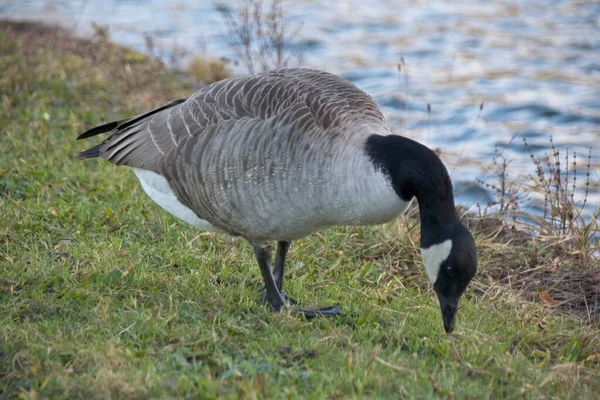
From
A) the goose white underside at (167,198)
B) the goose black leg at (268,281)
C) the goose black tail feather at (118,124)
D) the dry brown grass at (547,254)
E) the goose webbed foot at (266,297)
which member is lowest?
the dry brown grass at (547,254)

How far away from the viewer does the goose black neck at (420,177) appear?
4.54m

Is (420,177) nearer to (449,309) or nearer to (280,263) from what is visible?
(449,309)

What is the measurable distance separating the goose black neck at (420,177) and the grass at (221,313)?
815 millimetres

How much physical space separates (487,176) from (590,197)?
1135 millimetres

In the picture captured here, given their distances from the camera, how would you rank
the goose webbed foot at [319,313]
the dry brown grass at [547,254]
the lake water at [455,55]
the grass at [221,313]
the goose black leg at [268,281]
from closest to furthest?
the grass at [221,313]
the goose webbed foot at [319,313]
the goose black leg at [268,281]
the dry brown grass at [547,254]
the lake water at [455,55]

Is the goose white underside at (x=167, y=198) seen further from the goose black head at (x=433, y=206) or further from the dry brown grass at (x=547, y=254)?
the dry brown grass at (x=547, y=254)

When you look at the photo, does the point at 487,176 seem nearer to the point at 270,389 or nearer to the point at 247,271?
the point at 247,271

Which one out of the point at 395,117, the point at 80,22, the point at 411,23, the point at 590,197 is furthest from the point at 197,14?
the point at 590,197

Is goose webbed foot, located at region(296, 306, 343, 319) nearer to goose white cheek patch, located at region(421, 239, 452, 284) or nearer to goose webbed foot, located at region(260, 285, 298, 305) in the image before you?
goose webbed foot, located at region(260, 285, 298, 305)

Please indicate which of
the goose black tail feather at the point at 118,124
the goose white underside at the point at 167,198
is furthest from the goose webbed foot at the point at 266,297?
the goose black tail feather at the point at 118,124

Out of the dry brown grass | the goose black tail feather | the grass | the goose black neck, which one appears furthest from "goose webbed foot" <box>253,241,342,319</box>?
the dry brown grass

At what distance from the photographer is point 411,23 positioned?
14484 mm

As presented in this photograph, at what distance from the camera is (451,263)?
453 centimetres

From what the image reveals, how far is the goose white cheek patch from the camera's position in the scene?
453 cm
